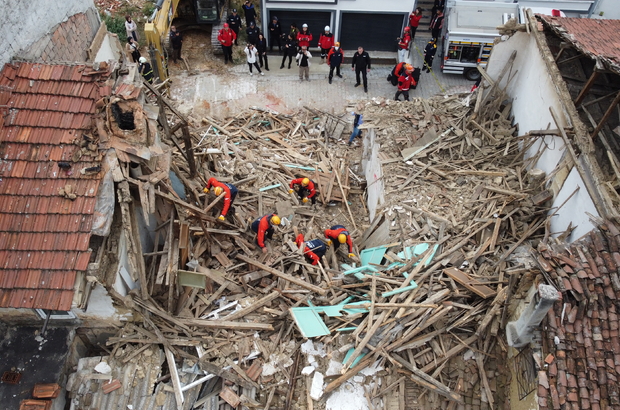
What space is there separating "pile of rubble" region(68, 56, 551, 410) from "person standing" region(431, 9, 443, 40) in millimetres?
9900

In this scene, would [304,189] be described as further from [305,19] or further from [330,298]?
[305,19]

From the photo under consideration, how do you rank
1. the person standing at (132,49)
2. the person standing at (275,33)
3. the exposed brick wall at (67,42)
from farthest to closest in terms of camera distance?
1. the person standing at (275,33)
2. the person standing at (132,49)
3. the exposed brick wall at (67,42)

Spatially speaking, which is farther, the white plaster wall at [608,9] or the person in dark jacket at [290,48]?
the white plaster wall at [608,9]

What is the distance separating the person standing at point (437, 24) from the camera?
2059 cm

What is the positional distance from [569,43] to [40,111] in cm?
1197

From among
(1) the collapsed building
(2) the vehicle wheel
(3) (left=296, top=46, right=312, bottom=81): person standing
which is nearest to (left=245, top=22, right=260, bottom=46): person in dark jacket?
(3) (left=296, top=46, right=312, bottom=81): person standing

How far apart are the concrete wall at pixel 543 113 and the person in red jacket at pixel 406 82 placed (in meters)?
3.82

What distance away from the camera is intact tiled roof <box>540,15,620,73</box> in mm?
9734

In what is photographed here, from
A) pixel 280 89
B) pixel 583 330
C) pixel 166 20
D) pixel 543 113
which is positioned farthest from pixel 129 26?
pixel 583 330

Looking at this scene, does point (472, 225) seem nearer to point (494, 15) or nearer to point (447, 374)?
point (447, 374)

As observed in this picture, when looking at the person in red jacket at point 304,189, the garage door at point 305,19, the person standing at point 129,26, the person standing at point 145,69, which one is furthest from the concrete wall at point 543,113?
the person standing at point 129,26

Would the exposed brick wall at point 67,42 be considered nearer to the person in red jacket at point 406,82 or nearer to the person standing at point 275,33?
the person standing at point 275,33

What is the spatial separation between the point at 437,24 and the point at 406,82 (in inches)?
213

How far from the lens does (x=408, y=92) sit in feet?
59.4
